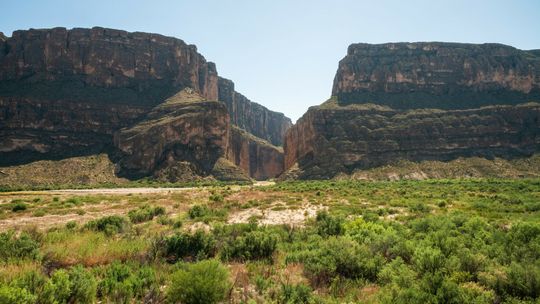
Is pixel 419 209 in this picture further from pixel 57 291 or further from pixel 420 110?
pixel 420 110

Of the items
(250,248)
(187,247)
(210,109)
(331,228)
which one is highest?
(210,109)

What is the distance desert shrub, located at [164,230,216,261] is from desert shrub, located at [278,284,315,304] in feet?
12.7

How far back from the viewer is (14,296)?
5.24 m

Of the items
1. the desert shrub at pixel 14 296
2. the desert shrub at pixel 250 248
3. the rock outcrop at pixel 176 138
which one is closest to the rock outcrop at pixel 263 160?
the rock outcrop at pixel 176 138

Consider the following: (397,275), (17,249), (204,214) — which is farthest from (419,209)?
(17,249)

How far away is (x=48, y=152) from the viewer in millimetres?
80125

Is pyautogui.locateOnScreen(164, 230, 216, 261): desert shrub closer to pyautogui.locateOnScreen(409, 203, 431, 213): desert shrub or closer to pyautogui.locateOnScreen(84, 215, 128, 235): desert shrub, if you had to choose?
pyautogui.locateOnScreen(84, 215, 128, 235): desert shrub

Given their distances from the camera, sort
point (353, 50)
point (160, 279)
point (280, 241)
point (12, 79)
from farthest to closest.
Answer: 1. point (353, 50)
2. point (12, 79)
3. point (280, 241)
4. point (160, 279)

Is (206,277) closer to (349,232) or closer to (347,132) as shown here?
(349,232)

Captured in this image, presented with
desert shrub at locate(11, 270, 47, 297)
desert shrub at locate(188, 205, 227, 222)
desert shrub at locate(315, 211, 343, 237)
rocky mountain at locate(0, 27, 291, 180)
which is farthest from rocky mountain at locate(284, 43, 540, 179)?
desert shrub at locate(11, 270, 47, 297)

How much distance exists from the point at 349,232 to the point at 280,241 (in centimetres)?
297

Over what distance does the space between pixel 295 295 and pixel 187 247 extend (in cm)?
495

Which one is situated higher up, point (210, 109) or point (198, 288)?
point (210, 109)

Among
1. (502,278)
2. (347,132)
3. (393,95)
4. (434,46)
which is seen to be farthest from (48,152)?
(434,46)
